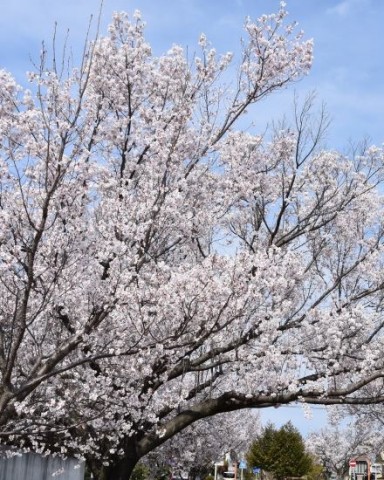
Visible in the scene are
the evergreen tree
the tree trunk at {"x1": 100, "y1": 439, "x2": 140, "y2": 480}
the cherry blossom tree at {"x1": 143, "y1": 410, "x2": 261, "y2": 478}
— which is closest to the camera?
the tree trunk at {"x1": 100, "y1": 439, "x2": 140, "y2": 480}

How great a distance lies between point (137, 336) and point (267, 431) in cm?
3931

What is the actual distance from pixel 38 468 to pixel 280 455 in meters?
37.2

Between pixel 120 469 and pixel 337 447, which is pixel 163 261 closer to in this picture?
pixel 120 469

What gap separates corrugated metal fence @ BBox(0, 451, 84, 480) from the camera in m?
11.4

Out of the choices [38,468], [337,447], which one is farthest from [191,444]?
[337,447]

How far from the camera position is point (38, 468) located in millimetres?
12680

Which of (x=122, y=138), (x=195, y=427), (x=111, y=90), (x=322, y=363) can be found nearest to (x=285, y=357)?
(x=322, y=363)

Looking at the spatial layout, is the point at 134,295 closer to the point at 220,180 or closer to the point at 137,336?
the point at 137,336

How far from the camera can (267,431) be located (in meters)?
49.2

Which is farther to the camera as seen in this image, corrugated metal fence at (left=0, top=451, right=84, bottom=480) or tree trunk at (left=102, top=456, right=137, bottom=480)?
tree trunk at (left=102, top=456, right=137, bottom=480)

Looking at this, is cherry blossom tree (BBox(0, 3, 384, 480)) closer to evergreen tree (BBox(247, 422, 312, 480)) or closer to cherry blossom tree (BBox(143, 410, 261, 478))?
cherry blossom tree (BBox(143, 410, 261, 478))

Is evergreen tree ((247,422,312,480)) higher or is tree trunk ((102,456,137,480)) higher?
evergreen tree ((247,422,312,480))

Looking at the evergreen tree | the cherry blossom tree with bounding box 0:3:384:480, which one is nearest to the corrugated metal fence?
the cherry blossom tree with bounding box 0:3:384:480

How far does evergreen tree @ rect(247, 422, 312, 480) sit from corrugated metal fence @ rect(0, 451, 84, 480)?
3480 centimetres
